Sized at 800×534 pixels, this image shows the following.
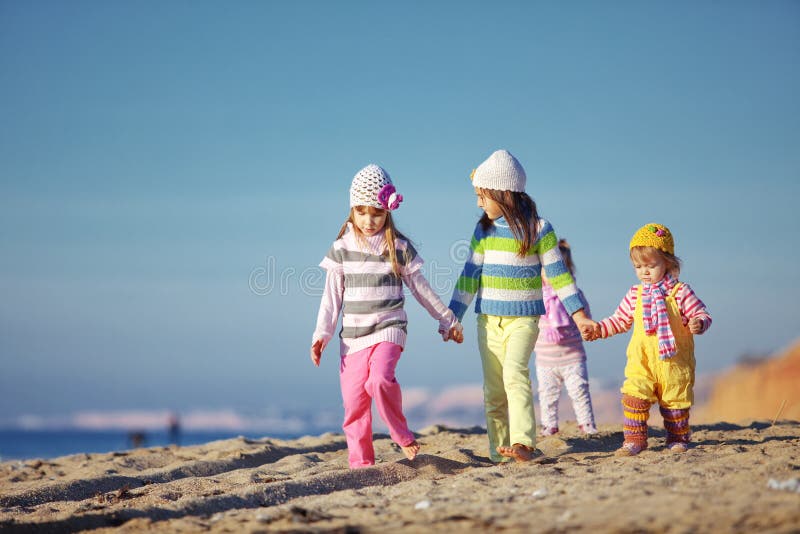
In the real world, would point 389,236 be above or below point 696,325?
above

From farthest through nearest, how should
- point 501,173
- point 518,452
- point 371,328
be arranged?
point 501,173 < point 371,328 < point 518,452

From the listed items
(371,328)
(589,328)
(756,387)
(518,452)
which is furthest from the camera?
(756,387)

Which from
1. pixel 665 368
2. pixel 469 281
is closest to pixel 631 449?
pixel 665 368

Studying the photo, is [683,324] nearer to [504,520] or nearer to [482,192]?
[482,192]

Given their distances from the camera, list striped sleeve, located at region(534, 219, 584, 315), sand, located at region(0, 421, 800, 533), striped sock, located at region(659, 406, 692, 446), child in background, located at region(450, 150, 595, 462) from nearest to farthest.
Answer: sand, located at region(0, 421, 800, 533) < striped sock, located at region(659, 406, 692, 446) < child in background, located at region(450, 150, 595, 462) < striped sleeve, located at region(534, 219, 584, 315)

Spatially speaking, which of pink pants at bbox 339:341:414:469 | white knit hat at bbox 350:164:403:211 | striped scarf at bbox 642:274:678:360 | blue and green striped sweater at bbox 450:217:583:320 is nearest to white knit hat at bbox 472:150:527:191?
blue and green striped sweater at bbox 450:217:583:320

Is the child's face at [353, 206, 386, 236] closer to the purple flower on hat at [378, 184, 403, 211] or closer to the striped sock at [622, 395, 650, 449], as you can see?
the purple flower on hat at [378, 184, 403, 211]

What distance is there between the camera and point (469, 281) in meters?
6.41

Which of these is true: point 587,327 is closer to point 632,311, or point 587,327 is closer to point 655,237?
point 632,311

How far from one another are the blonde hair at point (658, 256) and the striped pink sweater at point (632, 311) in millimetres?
132

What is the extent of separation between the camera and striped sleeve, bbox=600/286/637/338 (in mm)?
6188

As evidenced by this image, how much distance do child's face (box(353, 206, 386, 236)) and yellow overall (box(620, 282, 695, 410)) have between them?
2.00 metres

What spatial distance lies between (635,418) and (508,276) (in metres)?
1.38

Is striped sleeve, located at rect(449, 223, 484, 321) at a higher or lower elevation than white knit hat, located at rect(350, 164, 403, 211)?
lower
